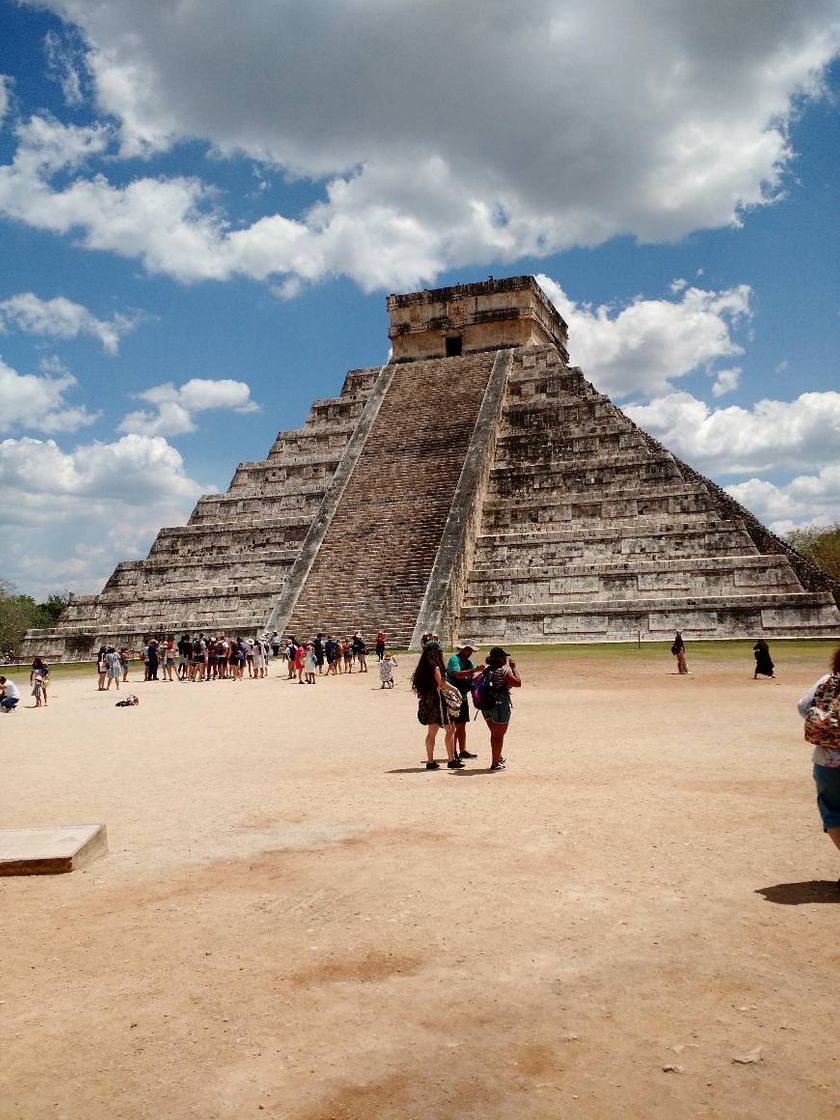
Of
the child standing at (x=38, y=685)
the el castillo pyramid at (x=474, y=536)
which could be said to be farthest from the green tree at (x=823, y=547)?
the child standing at (x=38, y=685)

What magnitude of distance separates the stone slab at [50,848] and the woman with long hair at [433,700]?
3505 millimetres

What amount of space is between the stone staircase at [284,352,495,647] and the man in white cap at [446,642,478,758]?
1335 cm

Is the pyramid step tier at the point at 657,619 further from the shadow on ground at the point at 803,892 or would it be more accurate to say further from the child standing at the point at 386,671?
the shadow on ground at the point at 803,892

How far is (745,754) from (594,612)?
1431cm

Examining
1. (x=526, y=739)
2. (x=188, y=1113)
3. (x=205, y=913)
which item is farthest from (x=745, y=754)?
(x=188, y=1113)

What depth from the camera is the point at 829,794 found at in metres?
5.05

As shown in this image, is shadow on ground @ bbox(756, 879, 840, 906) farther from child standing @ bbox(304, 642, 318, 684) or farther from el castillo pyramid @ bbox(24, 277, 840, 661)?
el castillo pyramid @ bbox(24, 277, 840, 661)

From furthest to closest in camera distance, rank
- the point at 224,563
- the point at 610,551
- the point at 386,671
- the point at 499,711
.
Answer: the point at 224,563 < the point at 610,551 < the point at 386,671 < the point at 499,711

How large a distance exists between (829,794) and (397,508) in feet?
76.9

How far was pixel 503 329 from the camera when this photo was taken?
36.6 m

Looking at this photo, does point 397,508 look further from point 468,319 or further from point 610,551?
point 468,319

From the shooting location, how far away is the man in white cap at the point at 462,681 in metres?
9.13

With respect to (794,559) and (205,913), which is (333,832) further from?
(794,559)

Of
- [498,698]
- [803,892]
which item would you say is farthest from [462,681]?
[803,892]
